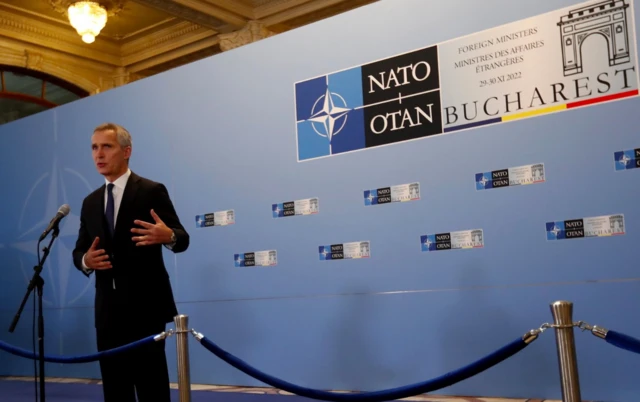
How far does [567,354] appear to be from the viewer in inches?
88.4

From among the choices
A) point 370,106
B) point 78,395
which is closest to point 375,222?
point 370,106

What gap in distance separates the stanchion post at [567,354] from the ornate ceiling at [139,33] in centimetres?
833

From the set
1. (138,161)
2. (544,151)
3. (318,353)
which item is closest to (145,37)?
(138,161)

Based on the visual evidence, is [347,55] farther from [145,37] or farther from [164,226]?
[145,37]

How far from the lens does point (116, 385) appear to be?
3.29 metres

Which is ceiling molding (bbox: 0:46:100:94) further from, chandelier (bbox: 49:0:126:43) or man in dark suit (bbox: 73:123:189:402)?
man in dark suit (bbox: 73:123:189:402)

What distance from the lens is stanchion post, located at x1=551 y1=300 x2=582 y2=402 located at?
88.2 inches

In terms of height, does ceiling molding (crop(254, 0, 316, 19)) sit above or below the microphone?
above

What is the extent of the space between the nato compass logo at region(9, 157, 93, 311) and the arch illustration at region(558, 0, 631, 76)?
183 inches

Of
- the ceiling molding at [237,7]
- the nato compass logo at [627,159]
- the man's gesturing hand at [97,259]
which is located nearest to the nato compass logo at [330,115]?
the nato compass logo at [627,159]

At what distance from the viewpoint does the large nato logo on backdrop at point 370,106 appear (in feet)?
15.2

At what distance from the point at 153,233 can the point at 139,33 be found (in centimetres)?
912

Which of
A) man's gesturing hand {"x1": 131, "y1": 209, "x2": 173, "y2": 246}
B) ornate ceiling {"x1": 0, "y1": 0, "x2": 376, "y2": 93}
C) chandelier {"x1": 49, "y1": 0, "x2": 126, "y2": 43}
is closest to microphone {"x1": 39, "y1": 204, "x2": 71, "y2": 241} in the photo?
man's gesturing hand {"x1": 131, "y1": 209, "x2": 173, "y2": 246}

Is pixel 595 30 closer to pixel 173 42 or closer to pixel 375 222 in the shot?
pixel 375 222
